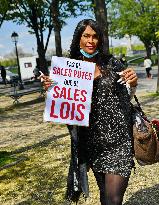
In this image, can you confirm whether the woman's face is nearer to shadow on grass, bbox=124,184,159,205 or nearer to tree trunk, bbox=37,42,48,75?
shadow on grass, bbox=124,184,159,205

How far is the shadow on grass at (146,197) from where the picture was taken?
18.0ft

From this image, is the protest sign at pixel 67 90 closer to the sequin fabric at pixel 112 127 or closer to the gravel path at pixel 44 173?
the sequin fabric at pixel 112 127

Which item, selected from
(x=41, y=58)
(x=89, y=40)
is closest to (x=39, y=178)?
(x=89, y=40)

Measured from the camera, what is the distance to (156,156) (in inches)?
139

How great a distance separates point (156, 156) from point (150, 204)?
82.2 inches

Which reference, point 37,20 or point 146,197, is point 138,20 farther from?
point 146,197

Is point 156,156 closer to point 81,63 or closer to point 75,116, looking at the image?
point 75,116

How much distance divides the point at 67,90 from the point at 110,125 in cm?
55

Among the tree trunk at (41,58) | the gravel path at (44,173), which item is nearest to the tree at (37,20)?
the tree trunk at (41,58)

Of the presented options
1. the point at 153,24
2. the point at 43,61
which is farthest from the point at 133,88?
the point at 153,24

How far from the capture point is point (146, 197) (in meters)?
5.65

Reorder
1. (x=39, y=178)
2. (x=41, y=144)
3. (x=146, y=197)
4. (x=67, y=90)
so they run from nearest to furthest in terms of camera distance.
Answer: (x=67, y=90)
(x=146, y=197)
(x=39, y=178)
(x=41, y=144)

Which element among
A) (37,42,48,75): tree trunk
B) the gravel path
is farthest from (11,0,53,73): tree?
the gravel path

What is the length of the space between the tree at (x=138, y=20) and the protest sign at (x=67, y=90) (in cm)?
4615
